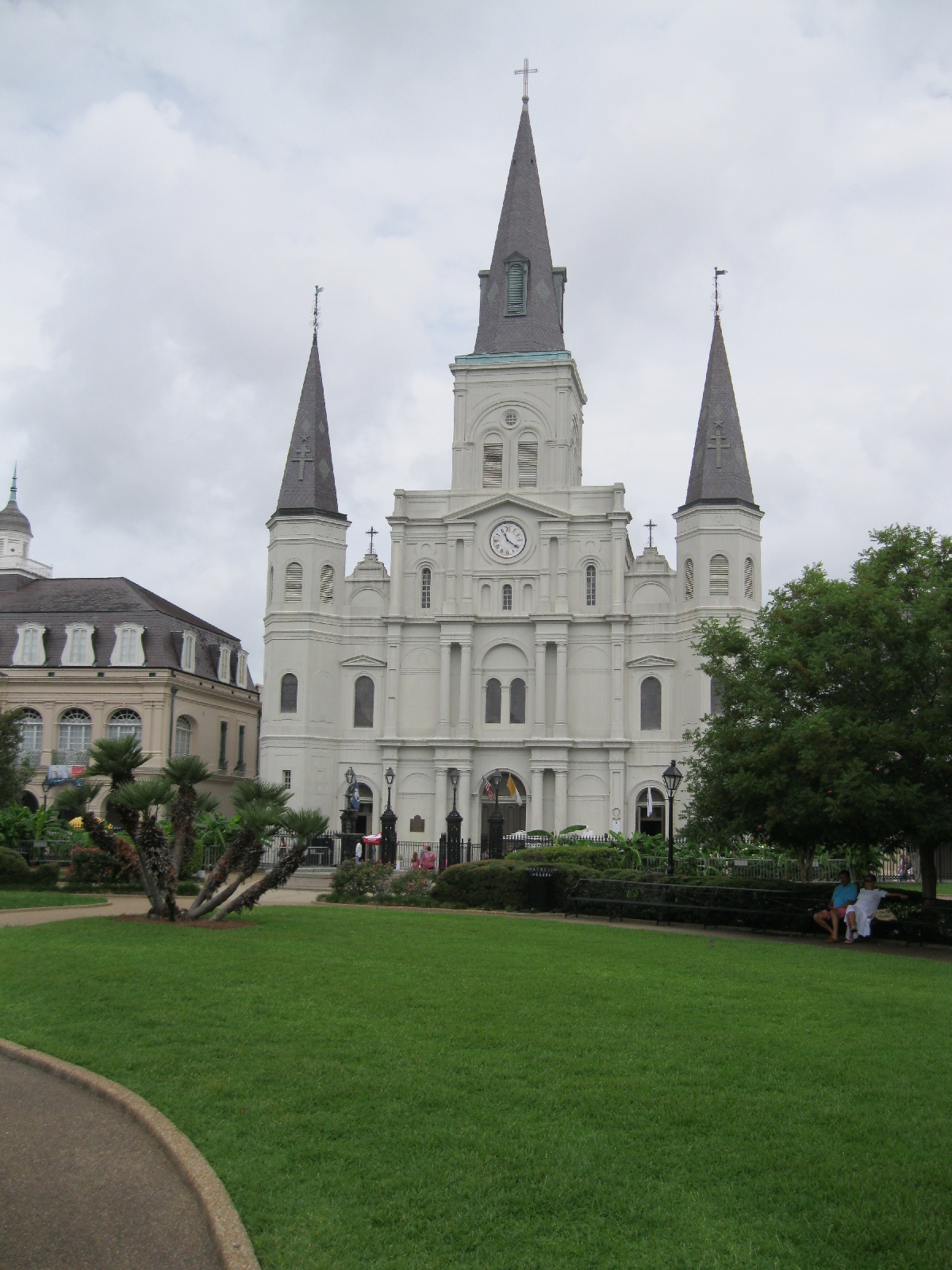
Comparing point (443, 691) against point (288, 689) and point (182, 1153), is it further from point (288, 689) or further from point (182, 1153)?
point (182, 1153)

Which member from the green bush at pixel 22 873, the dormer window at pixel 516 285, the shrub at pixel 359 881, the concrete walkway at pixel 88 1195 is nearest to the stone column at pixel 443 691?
the dormer window at pixel 516 285

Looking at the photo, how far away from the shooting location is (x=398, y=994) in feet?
40.1

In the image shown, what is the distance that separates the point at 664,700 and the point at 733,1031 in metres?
40.9

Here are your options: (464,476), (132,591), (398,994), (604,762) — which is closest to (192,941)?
(398,994)

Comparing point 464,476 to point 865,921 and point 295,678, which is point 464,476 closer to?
point 295,678

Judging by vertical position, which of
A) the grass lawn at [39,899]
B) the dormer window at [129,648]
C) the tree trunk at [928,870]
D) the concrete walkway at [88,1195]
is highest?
the dormer window at [129,648]

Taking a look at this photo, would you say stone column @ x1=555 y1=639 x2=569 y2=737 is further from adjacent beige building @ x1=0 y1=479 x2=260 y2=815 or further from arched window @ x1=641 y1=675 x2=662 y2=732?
adjacent beige building @ x1=0 y1=479 x2=260 y2=815

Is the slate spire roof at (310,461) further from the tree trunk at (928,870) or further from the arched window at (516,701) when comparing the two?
the tree trunk at (928,870)

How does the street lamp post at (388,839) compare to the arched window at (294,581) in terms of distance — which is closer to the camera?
the street lamp post at (388,839)

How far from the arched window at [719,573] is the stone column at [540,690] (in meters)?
7.81

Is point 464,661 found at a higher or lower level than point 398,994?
higher

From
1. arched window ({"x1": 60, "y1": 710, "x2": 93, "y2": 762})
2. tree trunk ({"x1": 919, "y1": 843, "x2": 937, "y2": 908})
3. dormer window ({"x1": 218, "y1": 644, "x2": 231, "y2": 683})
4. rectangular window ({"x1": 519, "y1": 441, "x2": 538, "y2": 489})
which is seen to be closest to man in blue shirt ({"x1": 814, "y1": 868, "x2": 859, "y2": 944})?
tree trunk ({"x1": 919, "y1": 843, "x2": 937, "y2": 908})

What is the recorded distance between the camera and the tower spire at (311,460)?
5450 cm

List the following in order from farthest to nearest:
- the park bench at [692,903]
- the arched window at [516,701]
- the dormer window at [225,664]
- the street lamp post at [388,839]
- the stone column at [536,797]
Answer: the dormer window at [225,664], the arched window at [516,701], the stone column at [536,797], the street lamp post at [388,839], the park bench at [692,903]
